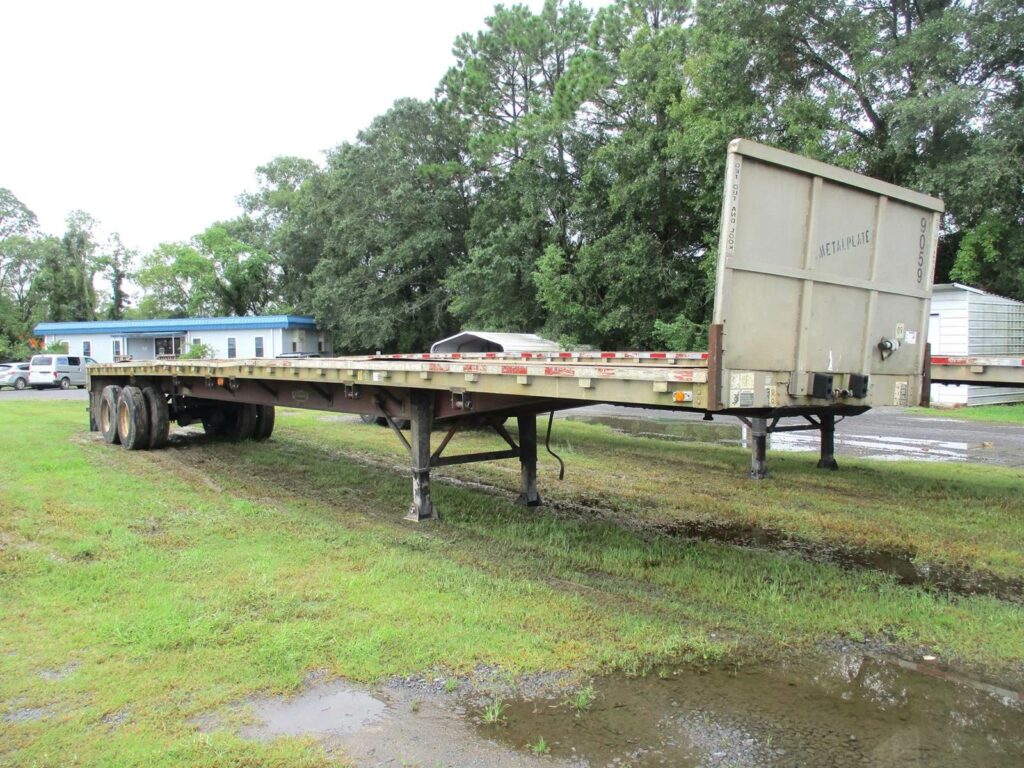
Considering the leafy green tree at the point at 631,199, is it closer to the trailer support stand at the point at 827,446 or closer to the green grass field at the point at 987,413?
the green grass field at the point at 987,413

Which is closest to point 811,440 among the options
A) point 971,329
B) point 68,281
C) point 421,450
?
point 971,329

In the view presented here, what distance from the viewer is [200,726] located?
3438 mm

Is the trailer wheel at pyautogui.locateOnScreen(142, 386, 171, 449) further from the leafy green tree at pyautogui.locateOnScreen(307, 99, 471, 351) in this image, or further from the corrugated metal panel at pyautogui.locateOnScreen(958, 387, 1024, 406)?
the leafy green tree at pyautogui.locateOnScreen(307, 99, 471, 351)

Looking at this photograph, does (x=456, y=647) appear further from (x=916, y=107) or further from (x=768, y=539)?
(x=916, y=107)

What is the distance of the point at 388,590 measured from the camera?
5160mm

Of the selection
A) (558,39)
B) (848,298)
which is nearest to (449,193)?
(558,39)

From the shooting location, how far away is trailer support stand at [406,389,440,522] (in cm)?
718

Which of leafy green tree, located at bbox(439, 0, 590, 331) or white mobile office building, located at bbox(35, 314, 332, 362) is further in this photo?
white mobile office building, located at bbox(35, 314, 332, 362)

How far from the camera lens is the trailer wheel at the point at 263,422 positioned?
42.5ft

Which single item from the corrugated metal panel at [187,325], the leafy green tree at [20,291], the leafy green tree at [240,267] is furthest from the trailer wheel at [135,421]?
the leafy green tree at [20,291]

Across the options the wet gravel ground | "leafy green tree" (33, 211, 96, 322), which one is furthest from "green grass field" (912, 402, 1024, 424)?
"leafy green tree" (33, 211, 96, 322)

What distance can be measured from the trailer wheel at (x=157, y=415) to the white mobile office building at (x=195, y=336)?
94.3 ft

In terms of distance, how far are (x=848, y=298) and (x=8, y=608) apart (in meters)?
6.03

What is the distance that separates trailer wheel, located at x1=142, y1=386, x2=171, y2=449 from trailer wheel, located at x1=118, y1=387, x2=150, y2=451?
70 millimetres
